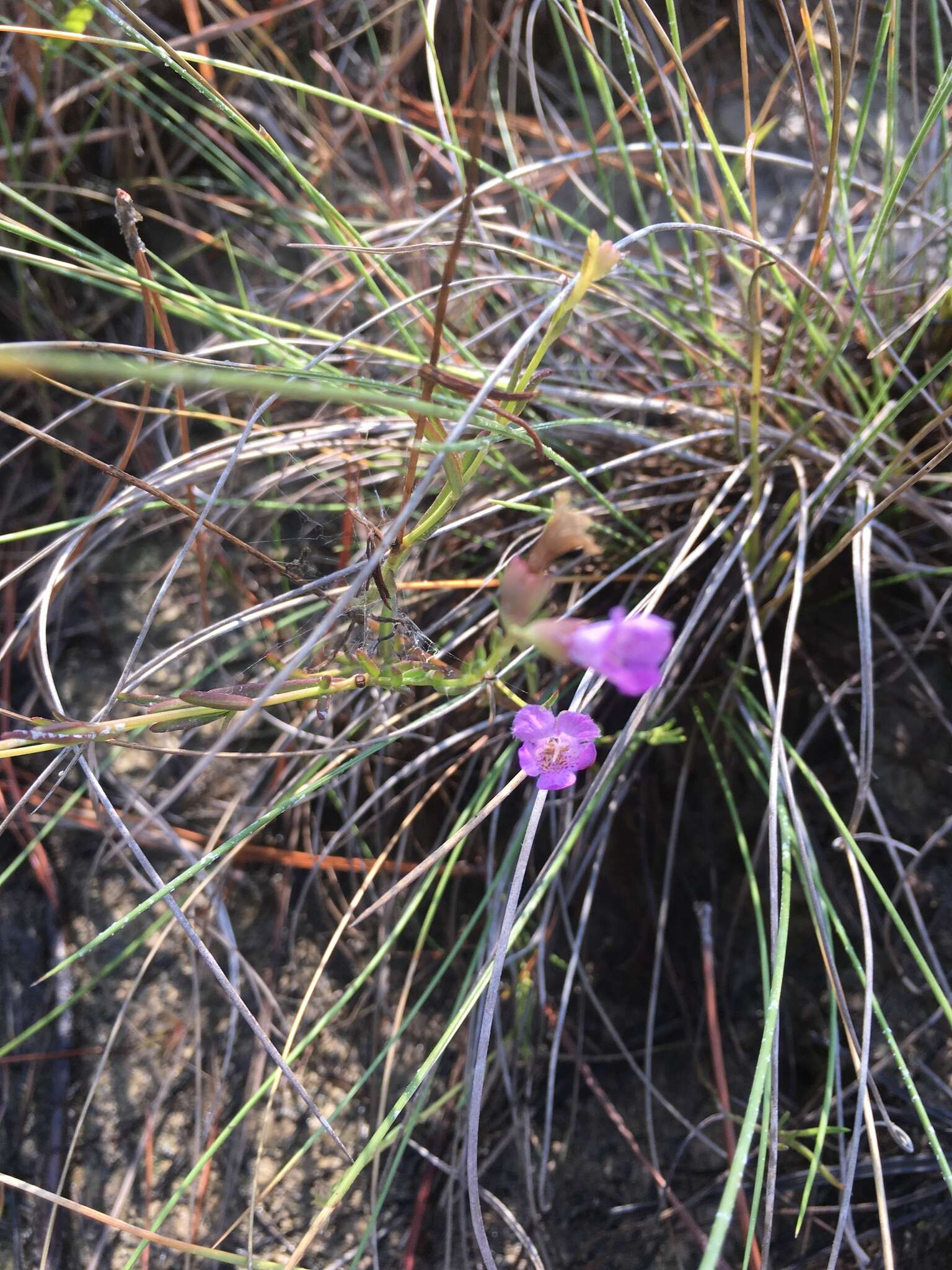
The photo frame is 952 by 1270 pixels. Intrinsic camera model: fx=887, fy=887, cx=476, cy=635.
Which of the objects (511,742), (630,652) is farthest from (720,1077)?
(630,652)

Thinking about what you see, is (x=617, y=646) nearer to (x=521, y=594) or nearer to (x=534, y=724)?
(x=521, y=594)

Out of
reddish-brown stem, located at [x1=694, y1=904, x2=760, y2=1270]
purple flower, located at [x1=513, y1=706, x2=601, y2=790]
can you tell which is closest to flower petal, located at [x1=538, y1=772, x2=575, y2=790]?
purple flower, located at [x1=513, y1=706, x2=601, y2=790]

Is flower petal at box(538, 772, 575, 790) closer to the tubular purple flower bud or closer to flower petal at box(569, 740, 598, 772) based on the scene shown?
flower petal at box(569, 740, 598, 772)

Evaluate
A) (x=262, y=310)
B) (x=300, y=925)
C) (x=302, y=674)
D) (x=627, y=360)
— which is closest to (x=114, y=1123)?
(x=300, y=925)

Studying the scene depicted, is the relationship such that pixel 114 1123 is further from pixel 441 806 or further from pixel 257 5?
pixel 257 5

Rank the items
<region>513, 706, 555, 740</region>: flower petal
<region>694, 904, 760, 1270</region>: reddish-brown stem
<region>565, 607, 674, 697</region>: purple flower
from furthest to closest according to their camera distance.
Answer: <region>694, 904, 760, 1270</region>: reddish-brown stem
<region>513, 706, 555, 740</region>: flower petal
<region>565, 607, 674, 697</region>: purple flower

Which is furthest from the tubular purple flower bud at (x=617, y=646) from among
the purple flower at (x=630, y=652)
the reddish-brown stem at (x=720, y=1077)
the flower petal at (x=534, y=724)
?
the reddish-brown stem at (x=720, y=1077)

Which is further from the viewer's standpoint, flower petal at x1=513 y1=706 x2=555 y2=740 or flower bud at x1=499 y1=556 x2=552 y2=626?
flower petal at x1=513 y1=706 x2=555 y2=740

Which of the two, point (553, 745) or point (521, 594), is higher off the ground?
point (521, 594)

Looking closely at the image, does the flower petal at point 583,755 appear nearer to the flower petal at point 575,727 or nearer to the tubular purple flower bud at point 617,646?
the flower petal at point 575,727
